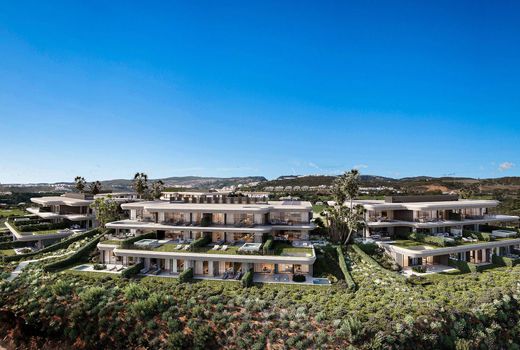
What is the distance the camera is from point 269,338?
24328 millimetres

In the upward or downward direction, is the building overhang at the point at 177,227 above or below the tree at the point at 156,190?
below

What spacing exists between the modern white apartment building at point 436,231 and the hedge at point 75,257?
41.2m

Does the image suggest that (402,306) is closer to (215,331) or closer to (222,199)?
(215,331)

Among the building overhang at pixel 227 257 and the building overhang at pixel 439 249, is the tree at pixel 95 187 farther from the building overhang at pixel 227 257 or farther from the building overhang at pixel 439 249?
the building overhang at pixel 439 249

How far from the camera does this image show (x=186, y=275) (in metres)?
33.7

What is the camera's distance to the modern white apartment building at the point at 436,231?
39500 mm

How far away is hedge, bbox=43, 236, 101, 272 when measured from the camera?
36.7 meters

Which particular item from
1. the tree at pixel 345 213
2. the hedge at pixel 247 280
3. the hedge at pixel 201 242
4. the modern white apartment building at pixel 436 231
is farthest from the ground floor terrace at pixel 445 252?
the hedge at pixel 201 242

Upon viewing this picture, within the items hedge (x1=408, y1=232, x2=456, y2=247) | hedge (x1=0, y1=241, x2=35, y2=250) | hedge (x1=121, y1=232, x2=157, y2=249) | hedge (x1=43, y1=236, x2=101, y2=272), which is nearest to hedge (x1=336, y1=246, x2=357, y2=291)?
hedge (x1=408, y1=232, x2=456, y2=247)

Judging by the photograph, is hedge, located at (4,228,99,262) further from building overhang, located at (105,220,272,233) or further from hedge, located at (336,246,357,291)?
hedge, located at (336,246,357,291)

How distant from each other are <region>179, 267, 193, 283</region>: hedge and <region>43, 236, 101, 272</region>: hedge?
16162 mm

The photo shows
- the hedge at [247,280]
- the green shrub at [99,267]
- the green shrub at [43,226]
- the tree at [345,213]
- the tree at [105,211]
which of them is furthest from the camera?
the green shrub at [43,226]

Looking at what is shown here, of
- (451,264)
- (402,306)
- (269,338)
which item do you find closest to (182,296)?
(269,338)

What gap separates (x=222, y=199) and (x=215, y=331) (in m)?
23.3
